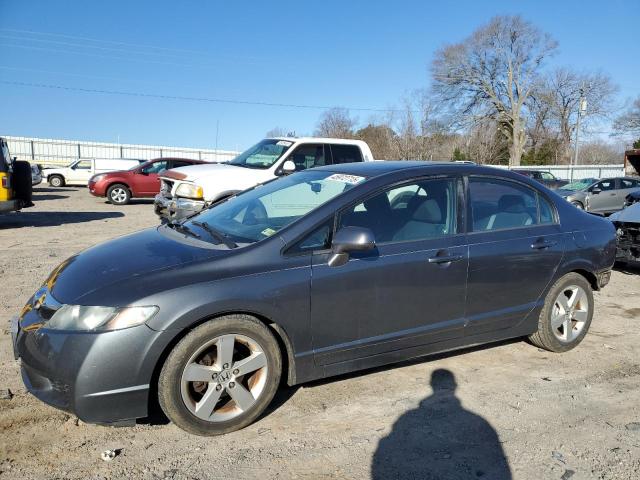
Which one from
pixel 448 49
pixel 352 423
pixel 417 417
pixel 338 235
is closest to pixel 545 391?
pixel 417 417

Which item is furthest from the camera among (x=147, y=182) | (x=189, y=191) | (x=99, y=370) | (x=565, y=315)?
(x=147, y=182)

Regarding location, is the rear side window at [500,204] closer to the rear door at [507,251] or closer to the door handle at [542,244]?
the rear door at [507,251]

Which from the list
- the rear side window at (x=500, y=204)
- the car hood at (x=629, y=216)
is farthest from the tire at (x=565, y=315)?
the car hood at (x=629, y=216)

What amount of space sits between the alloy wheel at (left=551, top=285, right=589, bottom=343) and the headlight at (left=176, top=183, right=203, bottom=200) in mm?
5675

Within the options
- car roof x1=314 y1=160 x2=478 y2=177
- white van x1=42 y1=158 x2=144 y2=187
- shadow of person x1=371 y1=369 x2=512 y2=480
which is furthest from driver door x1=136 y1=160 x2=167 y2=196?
shadow of person x1=371 y1=369 x2=512 y2=480

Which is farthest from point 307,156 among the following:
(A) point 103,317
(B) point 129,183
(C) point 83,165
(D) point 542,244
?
(C) point 83,165

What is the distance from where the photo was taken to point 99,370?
278 centimetres

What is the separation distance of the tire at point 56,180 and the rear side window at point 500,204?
26.9 m

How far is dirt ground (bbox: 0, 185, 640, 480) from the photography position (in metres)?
2.84

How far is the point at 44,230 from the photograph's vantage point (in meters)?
11.1

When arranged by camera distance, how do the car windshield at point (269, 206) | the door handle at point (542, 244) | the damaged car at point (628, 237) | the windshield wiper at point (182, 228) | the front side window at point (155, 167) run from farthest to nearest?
the front side window at point (155, 167)
the damaged car at point (628, 237)
the door handle at point (542, 244)
the windshield wiper at point (182, 228)
the car windshield at point (269, 206)

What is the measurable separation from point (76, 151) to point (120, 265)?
37.7 m

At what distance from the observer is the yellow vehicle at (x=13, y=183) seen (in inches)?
414

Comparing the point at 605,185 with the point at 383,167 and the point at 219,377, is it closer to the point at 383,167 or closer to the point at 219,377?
the point at 383,167
